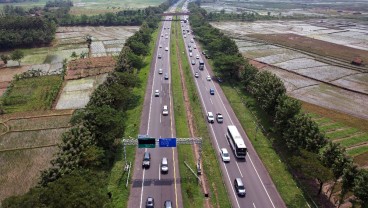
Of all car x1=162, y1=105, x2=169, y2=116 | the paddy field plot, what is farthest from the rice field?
the paddy field plot

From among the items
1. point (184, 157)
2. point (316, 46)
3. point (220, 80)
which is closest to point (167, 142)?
point (184, 157)

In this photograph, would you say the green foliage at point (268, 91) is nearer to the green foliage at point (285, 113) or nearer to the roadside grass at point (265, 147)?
the roadside grass at point (265, 147)

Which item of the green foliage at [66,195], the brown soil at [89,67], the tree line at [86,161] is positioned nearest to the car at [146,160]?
the tree line at [86,161]

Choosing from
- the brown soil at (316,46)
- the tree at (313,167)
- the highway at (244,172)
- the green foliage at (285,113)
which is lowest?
the highway at (244,172)

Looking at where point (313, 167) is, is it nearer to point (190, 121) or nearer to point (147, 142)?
point (147, 142)

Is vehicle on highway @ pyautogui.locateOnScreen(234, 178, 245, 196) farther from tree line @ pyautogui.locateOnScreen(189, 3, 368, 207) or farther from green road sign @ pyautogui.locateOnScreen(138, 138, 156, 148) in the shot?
green road sign @ pyautogui.locateOnScreen(138, 138, 156, 148)

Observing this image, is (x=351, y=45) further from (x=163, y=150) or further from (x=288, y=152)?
(x=163, y=150)
